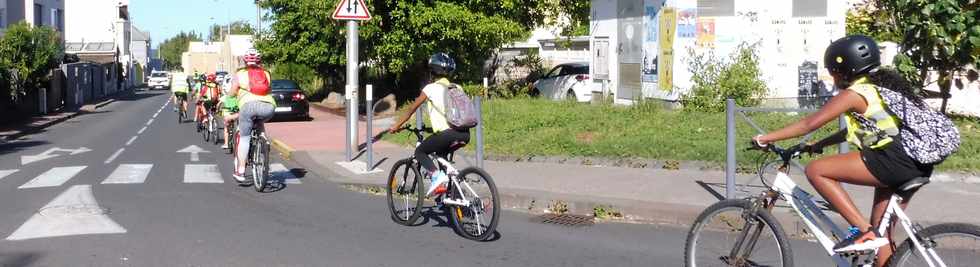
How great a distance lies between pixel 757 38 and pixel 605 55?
4951mm

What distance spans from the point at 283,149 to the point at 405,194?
29.9 feet

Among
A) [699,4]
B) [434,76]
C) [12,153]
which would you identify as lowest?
[12,153]

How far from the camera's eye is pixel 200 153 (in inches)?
683

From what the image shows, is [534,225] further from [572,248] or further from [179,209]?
[179,209]

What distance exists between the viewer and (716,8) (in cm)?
1775

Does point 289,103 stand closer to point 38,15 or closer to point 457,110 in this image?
point 457,110

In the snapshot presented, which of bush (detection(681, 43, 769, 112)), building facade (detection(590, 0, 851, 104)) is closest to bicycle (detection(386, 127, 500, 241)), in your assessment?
bush (detection(681, 43, 769, 112))

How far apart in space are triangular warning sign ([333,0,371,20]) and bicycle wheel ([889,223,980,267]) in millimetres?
10343

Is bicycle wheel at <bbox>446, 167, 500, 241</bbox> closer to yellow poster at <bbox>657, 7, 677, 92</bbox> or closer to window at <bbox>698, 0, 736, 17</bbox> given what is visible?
window at <bbox>698, 0, 736, 17</bbox>

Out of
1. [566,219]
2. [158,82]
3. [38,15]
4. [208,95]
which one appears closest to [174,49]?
[158,82]

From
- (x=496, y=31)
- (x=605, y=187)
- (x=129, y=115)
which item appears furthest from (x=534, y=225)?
(x=129, y=115)

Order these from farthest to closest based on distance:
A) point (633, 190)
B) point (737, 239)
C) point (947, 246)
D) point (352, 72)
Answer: point (352, 72)
point (633, 190)
point (737, 239)
point (947, 246)

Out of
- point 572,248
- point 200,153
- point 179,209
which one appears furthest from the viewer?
point 200,153

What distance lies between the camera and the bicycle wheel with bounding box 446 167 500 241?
761 centimetres
